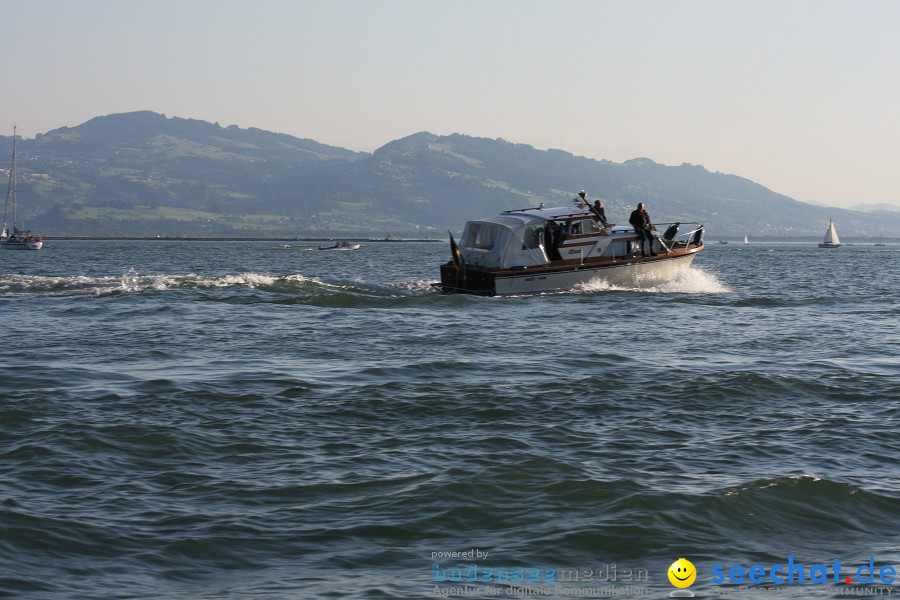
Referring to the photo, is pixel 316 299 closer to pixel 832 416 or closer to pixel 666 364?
pixel 666 364

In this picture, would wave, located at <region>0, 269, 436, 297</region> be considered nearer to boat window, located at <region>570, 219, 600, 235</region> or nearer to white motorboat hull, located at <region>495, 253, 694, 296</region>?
white motorboat hull, located at <region>495, 253, 694, 296</region>

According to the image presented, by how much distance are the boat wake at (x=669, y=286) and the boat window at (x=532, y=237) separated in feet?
7.21

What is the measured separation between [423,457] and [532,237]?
87.0 feet

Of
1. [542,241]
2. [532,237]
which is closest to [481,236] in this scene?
[532,237]

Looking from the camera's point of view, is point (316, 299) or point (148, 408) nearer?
point (148, 408)

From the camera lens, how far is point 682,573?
32.9 feet

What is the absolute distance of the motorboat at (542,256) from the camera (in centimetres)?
3934

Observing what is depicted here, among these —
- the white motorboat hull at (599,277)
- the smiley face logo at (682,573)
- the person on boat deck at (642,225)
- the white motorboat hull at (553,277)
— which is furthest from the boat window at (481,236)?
the smiley face logo at (682,573)

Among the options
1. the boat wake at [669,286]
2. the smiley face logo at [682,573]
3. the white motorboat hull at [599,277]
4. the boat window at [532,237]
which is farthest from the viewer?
the boat wake at [669,286]

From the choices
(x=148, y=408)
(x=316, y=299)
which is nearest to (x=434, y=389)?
(x=148, y=408)

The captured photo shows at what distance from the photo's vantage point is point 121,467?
13.4m

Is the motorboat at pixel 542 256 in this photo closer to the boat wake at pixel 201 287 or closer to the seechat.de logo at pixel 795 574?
the boat wake at pixel 201 287

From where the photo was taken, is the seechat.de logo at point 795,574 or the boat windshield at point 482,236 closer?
the seechat.de logo at point 795,574

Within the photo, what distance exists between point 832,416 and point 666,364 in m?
5.36
